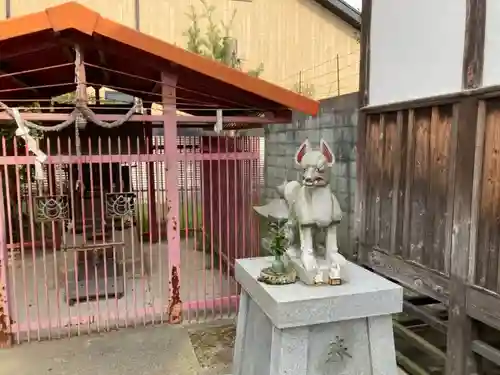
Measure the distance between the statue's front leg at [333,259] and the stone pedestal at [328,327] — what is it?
0.08 m

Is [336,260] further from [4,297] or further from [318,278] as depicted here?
[4,297]

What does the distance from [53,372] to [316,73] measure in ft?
33.7

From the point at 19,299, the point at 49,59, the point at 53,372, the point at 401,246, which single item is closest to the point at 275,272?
the point at 401,246

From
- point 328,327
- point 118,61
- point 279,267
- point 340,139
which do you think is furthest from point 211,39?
point 328,327

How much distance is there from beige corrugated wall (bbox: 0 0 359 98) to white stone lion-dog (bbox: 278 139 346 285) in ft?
27.1

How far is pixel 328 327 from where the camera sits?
3.07 m

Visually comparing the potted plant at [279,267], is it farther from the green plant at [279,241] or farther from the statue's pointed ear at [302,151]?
the statue's pointed ear at [302,151]

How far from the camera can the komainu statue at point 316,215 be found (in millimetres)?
3166

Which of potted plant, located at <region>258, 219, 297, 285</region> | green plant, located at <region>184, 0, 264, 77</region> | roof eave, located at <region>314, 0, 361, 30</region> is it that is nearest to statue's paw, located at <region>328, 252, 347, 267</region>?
potted plant, located at <region>258, 219, 297, 285</region>

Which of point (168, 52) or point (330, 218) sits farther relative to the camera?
point (168, 52)

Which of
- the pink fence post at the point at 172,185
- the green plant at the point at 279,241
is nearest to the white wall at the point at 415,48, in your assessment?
the green plant at the point at 279,241

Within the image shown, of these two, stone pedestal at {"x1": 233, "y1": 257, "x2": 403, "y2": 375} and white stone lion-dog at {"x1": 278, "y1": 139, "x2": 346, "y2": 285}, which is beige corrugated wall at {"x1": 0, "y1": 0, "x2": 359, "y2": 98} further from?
stone pedestal at {"x1": 233, "y1": 257, "x2": 403, "y2": 375}

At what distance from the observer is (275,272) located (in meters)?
3.37

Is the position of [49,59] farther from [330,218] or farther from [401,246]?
[401,246]
